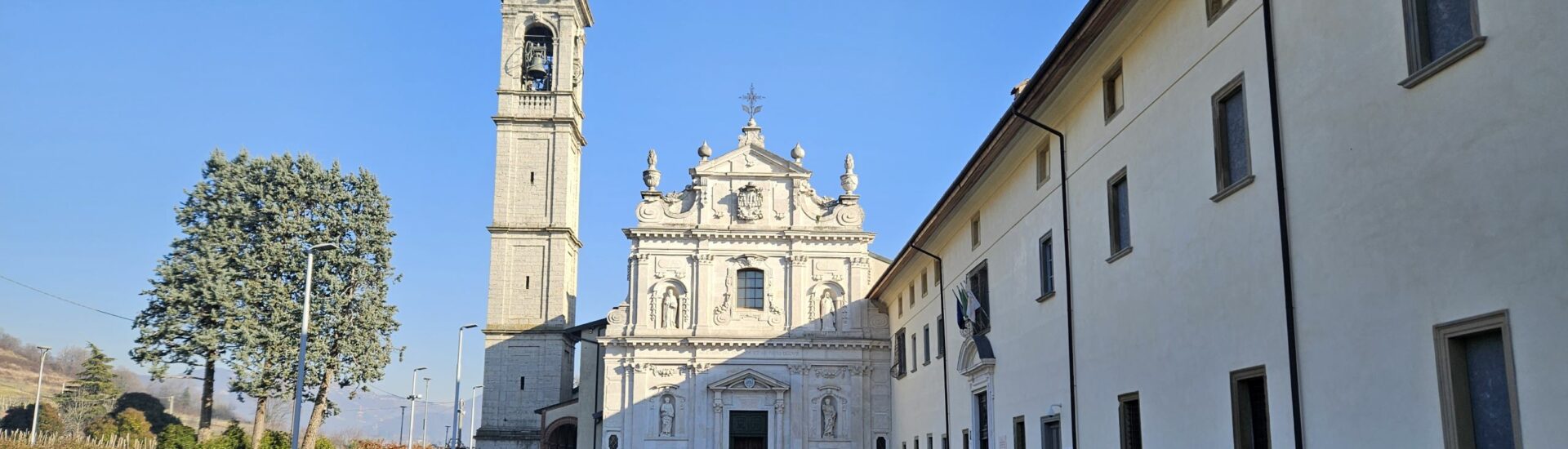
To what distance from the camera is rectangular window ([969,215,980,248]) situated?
81.5ft

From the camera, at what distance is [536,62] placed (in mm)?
50406

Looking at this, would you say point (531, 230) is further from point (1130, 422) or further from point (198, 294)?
point (1130, 422)

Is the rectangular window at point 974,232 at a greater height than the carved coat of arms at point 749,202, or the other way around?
the carved coat of arms at point 749,202

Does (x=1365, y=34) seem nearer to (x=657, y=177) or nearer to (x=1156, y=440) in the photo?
(x=1156, y=440)

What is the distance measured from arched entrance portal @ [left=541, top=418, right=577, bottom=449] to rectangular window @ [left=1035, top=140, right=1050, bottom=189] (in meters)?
29.3

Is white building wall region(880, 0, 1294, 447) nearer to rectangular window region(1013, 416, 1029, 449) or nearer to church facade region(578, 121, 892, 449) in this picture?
rectangular window region(1013, 416, 1029, 449)

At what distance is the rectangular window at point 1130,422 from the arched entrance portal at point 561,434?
32.7 meters

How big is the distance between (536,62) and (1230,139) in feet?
135

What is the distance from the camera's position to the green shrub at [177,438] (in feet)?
126

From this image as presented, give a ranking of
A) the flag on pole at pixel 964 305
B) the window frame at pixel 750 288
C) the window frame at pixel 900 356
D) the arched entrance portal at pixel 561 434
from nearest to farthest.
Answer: the flag on pole at pixel 964 305
the window frame at pixel 900 356
the window frame at pixel 750 288
the arched entrance portal at pixel 561 434

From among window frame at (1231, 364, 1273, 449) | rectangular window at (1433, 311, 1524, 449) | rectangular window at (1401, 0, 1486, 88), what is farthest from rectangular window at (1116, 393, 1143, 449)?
rectangular window at (1401, 0, 1486, 88)

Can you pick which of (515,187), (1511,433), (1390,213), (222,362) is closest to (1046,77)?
(1390,213)

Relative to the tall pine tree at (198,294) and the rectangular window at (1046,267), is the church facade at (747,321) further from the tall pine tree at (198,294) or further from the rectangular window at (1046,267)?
the rectangular window at (1046,267)

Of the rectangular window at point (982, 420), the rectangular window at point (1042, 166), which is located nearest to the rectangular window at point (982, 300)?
the rectangular window at point (982, 420)
